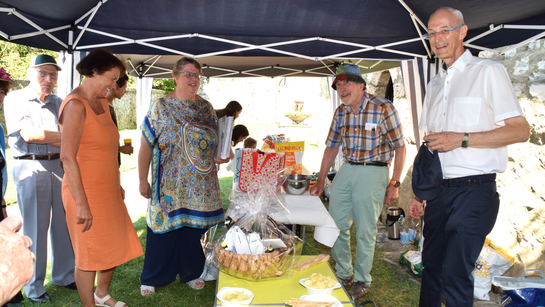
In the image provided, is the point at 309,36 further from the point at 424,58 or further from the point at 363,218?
the point at 363,218

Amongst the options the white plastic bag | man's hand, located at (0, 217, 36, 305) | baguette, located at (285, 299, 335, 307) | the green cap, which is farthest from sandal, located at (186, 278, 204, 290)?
man's hand, located at (0, 217, 36, 305)

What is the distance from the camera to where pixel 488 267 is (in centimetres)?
332

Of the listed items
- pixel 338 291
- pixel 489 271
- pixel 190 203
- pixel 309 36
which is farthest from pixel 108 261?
pixel 489 271

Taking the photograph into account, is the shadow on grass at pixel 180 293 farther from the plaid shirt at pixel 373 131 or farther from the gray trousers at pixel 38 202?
the plaid shirt at pixel 373 131

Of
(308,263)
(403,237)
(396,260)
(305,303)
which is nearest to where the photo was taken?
(305,303)

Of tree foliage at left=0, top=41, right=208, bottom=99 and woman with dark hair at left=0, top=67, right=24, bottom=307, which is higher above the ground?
tree foliage at left=0, top=41, right=208, bottom=99

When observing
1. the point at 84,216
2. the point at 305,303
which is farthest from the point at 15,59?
the point at 305,303

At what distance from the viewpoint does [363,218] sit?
10.6 ft

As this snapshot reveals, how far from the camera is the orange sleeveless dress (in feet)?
7.58

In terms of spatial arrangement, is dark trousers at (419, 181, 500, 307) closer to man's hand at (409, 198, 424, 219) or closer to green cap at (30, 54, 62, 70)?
man's hand at (409, 198, 424, 219)

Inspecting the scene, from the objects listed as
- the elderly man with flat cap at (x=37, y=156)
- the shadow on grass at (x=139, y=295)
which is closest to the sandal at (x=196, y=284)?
the shadow on grass at (x=139, y=295)

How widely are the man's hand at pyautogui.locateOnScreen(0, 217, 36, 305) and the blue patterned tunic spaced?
2.10 meters

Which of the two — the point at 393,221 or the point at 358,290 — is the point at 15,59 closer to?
the point at 393,221

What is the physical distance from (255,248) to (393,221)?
3515 mm
